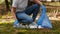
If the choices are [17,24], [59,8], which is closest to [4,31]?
[17,24]

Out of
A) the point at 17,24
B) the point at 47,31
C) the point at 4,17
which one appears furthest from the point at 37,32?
the point at 4,17

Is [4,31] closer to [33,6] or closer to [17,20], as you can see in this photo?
[17,20]

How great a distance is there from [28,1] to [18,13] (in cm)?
41

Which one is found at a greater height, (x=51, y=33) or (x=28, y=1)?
(x=28, y=1)

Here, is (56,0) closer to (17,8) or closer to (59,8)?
(59,8)

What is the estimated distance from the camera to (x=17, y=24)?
5637mm

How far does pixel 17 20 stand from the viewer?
5602 mm

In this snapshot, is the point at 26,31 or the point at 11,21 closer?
the point at 26,31

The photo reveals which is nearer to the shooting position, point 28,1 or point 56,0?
point 28,1

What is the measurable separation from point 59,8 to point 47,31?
3.90m

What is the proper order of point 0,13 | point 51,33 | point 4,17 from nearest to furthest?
point 51,33 < point 4,17 < point 0,13

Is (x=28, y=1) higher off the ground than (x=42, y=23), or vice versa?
(x=28, y=1)

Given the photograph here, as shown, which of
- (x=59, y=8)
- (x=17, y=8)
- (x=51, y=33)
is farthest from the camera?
(x=59, y=8)

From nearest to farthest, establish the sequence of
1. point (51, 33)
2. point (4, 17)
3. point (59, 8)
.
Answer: point (51, 33), point (4, 17), point (59, 8)
